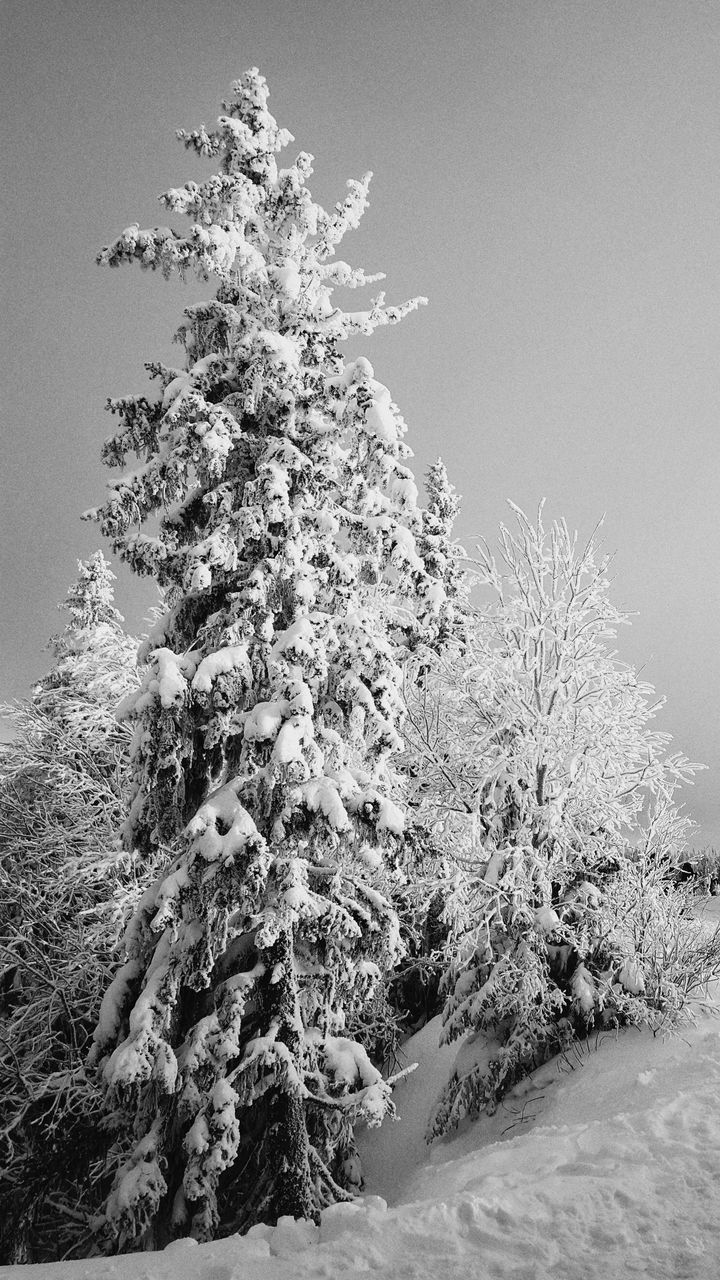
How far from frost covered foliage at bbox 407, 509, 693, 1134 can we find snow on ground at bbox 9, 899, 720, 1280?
3.05 meters

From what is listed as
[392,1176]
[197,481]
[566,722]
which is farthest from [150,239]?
[392,1176]

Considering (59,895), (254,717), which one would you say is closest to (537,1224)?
(254,717)

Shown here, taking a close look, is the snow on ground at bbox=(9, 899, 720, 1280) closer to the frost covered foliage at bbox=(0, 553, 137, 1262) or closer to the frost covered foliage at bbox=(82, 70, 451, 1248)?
the frost covered foliage at bbox=(82, 70, 451, 1248)

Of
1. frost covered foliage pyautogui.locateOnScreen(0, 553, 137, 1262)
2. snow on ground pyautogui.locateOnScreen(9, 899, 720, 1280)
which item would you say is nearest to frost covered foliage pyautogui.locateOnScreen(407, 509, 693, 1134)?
snow on ground pyautogui.locateOnScreen(9, 899, 720, 1280)

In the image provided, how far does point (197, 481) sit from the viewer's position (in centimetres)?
884

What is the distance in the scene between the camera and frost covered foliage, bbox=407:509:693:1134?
10.8 metres

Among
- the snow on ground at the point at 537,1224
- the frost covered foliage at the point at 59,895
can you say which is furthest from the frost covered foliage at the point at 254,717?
the frost covered foliage at the point at 59,895

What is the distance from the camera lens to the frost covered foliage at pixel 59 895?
38.2ft

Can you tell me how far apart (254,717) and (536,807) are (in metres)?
6.20

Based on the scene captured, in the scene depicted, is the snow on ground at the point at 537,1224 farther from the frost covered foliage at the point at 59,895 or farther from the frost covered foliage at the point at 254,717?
the frost covered foliage at the point at 59,895

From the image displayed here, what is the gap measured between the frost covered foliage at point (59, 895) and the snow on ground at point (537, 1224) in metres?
5.29

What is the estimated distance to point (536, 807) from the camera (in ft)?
38.3

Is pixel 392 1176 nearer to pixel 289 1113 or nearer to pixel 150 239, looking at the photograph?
pixel 289 1113

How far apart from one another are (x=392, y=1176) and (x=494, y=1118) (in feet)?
7.18
